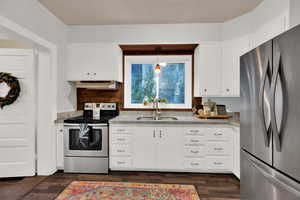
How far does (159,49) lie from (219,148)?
201 cm

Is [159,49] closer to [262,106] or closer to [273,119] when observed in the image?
[262,106]

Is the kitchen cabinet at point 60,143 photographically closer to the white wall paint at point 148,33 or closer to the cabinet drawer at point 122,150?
the cabinet drawer at point 122,150

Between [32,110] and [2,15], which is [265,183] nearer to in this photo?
[2,15]

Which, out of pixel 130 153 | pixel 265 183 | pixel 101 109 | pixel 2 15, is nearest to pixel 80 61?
pixel 101 109

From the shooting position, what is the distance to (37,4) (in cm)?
257

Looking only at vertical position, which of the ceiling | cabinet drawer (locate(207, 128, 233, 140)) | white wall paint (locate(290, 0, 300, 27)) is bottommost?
cabinet drawer (locate(207, 128, 233, 140))

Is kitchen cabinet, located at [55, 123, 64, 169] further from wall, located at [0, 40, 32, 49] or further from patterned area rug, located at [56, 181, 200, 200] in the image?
wall, located at [0, 40, 32, 49]

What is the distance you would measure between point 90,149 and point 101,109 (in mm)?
870

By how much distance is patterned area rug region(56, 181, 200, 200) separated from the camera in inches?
91.0

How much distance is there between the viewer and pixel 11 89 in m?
2.76

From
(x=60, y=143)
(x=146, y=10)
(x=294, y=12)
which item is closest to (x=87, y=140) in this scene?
(x=60, y=143)

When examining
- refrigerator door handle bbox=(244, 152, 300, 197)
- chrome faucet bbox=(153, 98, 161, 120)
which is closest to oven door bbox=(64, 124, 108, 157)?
chrome faucet bbox=(153, 98, 161, 120)

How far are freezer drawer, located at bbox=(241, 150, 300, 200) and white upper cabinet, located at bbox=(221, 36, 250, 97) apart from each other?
153 cm

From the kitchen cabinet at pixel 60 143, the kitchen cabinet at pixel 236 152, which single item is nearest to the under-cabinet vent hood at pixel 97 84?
the kitchen cabinet at pixel 60 143
